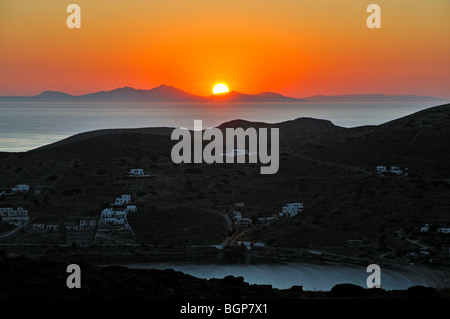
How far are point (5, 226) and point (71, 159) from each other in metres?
19.4

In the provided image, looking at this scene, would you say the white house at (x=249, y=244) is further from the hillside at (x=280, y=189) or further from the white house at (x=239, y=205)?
the white house at (x=239, y=205)

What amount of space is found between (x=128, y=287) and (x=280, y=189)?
43046 millimetres

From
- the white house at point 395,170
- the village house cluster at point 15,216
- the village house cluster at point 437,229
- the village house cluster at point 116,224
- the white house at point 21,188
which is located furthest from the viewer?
the white house at point 21,188

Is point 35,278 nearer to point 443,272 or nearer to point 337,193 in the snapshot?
point 443,272

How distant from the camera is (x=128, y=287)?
20.8 m

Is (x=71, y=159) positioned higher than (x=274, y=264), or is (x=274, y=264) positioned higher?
(x=71, y=159)

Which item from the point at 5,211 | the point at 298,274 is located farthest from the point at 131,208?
the point at 298,274

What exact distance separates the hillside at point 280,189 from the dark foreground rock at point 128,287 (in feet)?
76.5

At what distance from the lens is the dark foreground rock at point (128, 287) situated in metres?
20.2

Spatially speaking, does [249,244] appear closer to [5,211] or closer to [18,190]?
[5,211]

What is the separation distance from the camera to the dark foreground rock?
2020 cm

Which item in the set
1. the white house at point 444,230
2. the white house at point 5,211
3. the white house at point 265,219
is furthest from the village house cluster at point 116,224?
the white house at point 444,230

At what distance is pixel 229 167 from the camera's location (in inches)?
2913
